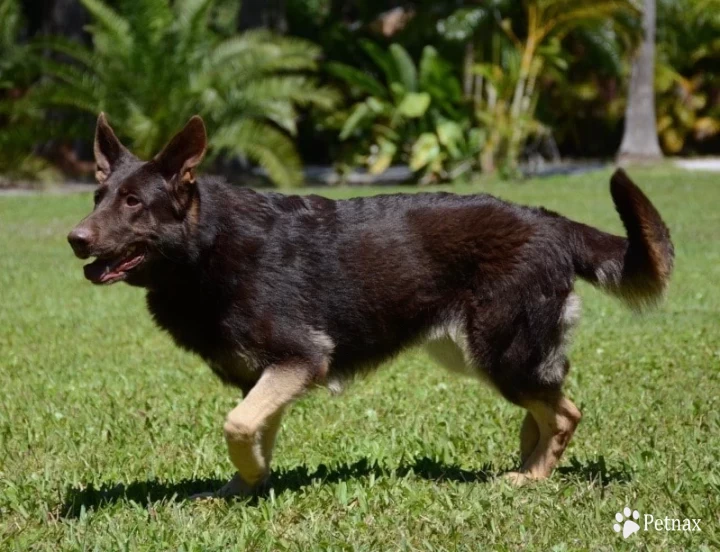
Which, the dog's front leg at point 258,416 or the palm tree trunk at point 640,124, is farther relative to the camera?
the palm tree trunk at point 640,124

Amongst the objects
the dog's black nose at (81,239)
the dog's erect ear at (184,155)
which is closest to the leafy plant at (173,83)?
the dog's erect ear at (184,155)

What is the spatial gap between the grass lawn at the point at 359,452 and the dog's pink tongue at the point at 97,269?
102 centimetres

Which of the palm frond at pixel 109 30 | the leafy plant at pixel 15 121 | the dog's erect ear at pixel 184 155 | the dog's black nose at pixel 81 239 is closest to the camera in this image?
the dog's black nose at pixel 81 239

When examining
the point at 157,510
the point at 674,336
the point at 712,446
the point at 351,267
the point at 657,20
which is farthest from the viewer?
the point at 657,20

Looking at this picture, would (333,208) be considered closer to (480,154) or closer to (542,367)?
(542,367)

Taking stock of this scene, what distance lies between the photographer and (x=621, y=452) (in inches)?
238

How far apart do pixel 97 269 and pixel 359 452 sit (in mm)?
1881

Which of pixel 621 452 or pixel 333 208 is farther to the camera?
A: pixel 621 452

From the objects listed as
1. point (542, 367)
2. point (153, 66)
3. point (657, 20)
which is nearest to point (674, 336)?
point (542, 367)

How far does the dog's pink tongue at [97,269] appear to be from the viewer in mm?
4941

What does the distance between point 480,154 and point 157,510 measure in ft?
68.0

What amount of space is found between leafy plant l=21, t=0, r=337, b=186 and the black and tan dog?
1740cm

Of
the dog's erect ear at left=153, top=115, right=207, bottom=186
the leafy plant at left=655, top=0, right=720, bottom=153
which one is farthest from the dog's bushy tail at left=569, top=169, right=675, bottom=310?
the leafy plant at left=655, top=0, right=720, bottom=153

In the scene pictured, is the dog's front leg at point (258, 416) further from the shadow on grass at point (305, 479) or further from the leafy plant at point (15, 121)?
the leafy plant at point (15, 121)
